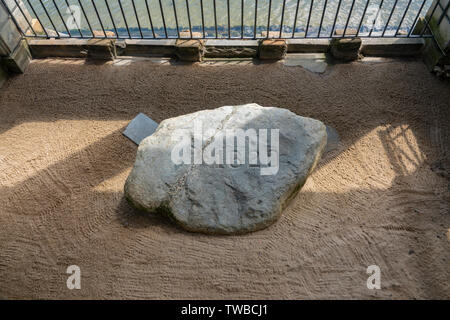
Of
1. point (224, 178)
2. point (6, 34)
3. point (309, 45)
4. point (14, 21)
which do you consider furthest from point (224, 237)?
point (14, 21)

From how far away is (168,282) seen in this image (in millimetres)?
2770

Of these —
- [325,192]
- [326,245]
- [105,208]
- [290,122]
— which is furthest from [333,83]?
[105,208]

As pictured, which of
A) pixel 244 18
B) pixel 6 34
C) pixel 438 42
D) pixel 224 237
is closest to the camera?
pixel 224 237

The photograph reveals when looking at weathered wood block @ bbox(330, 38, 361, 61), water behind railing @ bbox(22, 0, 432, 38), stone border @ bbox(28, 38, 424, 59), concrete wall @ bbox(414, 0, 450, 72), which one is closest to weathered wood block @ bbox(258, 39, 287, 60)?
stone border @ bbox(28, 38, 424, 59)

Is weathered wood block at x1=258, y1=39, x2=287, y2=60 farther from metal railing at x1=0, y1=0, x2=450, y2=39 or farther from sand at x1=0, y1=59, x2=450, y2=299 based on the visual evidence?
metal railing at x1=0, y1=0, x2=450, y2=39

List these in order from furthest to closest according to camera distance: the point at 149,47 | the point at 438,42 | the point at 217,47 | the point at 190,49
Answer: the point at 149,47
the point at 217,47
the point at 190,49
the point at 438,42

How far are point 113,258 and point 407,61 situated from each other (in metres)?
4.99

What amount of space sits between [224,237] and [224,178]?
1.88 feet

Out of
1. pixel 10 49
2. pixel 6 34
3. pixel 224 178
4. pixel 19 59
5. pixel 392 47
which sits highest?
pixel 6 34

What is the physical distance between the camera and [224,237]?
9.95ft

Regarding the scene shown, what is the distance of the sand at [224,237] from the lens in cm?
279

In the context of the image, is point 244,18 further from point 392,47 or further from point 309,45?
point 392,47

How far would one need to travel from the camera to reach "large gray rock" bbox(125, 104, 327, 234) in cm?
303

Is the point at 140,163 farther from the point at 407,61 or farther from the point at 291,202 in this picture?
the point at 407,61
